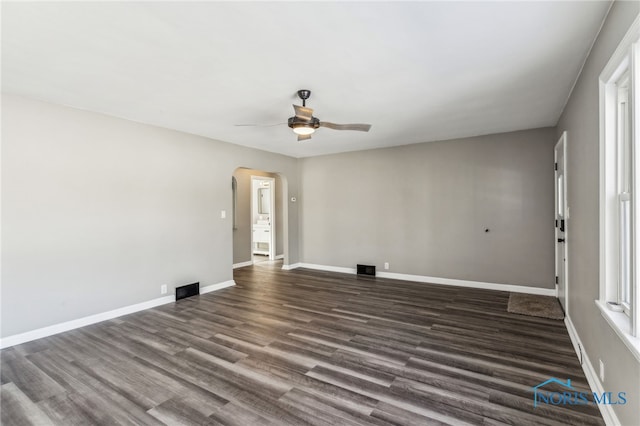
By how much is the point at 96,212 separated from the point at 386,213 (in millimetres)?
4900

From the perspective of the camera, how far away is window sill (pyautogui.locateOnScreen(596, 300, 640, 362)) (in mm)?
1467

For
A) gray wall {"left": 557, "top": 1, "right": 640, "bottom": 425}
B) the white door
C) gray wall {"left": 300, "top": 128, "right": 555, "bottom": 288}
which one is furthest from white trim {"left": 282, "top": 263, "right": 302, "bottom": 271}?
gray wall {"left": 557, "top": 1, "right": 640, "bottom": 425}

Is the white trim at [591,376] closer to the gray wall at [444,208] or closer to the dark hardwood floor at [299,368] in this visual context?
the dark hardwood floor at [299,368]

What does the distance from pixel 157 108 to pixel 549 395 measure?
485 cm

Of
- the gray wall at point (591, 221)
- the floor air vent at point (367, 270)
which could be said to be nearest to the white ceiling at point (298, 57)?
the gray wall at point (591, 221)

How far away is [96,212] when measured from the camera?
391 centimetres

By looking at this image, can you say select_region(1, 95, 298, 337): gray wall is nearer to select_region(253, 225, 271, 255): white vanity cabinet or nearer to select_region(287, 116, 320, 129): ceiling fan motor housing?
select_region(287, 116, 320, 129): ceiling fan motor housing

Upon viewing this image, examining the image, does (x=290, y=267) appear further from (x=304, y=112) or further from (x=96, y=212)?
(x=304, y=112)

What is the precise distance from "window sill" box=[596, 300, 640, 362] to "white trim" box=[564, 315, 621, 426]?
588 millimetres

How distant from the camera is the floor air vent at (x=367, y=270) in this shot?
639 cm

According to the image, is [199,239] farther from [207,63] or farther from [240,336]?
A: [207,63]

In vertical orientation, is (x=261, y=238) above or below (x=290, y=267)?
above

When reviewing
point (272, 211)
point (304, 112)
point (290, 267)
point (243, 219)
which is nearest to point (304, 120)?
point (304, 112)

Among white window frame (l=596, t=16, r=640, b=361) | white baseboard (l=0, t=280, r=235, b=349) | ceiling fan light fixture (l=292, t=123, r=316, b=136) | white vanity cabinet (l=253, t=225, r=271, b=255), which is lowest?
white baseboard (l=0, t=280, r=235, b=349)
